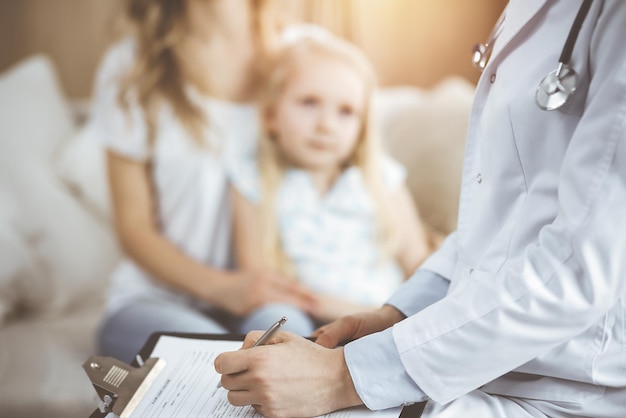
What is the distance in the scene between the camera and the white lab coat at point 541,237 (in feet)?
1.86

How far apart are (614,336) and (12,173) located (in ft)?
4.55

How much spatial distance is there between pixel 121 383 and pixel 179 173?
735mm

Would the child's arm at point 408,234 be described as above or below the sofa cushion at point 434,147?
below

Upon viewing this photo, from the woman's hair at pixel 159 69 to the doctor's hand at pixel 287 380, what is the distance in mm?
797

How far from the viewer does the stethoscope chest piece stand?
1.92 feet

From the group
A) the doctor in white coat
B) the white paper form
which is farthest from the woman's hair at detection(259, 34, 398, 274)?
Result: the doctor in white coat

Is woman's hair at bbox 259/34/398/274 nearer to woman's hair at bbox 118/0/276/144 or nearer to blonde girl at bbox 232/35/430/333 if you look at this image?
blonde girl at bbox 232/35/430/333

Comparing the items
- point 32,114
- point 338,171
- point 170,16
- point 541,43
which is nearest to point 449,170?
point 338,171

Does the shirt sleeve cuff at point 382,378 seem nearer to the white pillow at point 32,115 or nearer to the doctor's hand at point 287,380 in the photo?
the doctor's hand at point 287,380

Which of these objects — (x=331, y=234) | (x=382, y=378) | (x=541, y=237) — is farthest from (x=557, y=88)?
(x=331, y=234)

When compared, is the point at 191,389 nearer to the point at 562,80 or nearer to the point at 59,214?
the point at 562,80

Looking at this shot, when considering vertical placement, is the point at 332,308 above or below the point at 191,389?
above

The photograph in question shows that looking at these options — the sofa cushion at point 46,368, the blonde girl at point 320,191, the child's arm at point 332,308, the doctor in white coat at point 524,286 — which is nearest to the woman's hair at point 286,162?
the blonde girl at point 320,191

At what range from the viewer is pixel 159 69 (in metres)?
1.41
